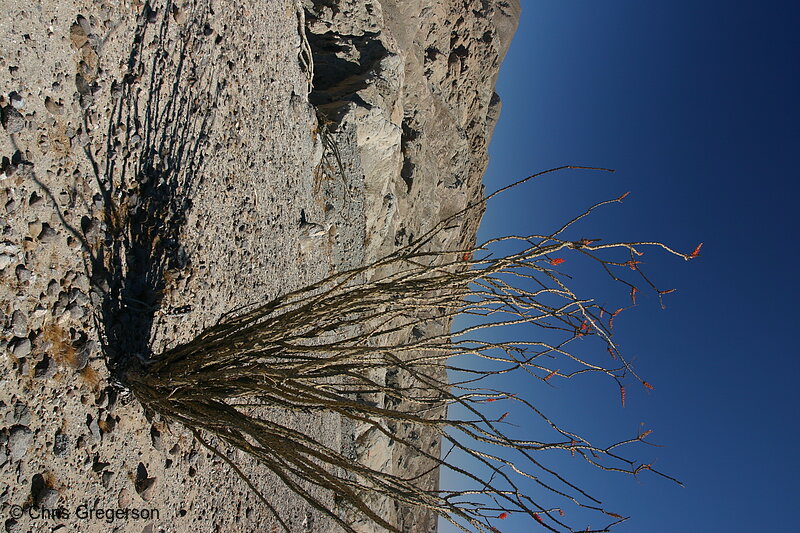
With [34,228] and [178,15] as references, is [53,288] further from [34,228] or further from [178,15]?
[178,15]

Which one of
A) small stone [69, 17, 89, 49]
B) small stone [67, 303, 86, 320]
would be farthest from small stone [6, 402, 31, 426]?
small stone [69, 17, 89, 49]

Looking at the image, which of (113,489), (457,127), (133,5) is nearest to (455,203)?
(457,127)

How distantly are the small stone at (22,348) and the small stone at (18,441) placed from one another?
7.2 inches

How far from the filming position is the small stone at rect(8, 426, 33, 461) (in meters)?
1.37

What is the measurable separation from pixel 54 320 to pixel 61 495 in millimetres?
481

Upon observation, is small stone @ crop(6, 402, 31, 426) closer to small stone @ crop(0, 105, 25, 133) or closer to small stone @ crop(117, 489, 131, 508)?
small stone @ crop(117, 489, 131, 508)

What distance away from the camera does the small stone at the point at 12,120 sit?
57.2 inches

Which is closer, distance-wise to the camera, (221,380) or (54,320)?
(54,320)

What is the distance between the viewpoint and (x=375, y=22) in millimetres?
4809

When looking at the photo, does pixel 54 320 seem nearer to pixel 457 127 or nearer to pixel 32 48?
pixel 32 48

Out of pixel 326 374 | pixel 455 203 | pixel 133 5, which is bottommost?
pixel 326 374

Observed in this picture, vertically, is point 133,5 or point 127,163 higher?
point 133,5

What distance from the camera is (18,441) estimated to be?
1.38m

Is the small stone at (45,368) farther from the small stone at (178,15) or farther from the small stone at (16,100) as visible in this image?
the small stone at (178,15)
